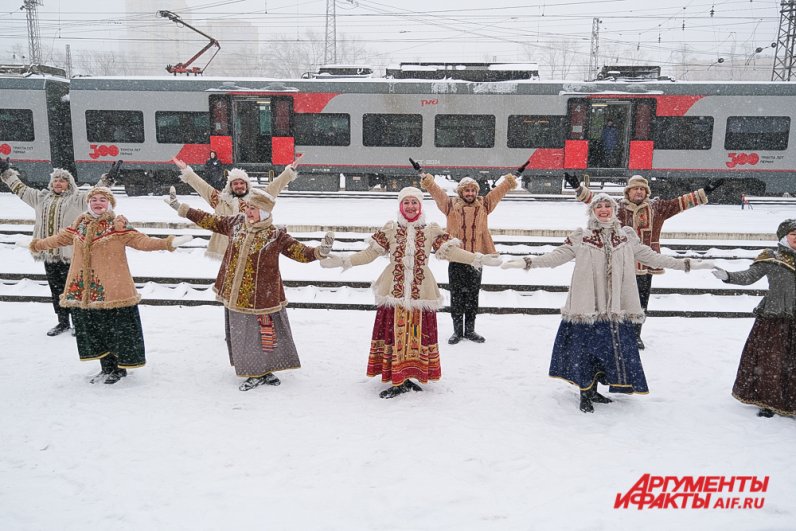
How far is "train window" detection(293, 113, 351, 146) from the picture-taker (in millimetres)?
16812

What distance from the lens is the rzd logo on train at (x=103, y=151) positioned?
56.1 feet

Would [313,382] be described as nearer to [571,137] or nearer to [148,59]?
[571,137]

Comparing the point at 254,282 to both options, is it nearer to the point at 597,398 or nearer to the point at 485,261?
the point at 485,261

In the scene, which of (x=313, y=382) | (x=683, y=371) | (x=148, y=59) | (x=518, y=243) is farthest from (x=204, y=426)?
(x=148, y=59)

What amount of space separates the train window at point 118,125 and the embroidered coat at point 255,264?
13686 mm

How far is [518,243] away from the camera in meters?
10.1

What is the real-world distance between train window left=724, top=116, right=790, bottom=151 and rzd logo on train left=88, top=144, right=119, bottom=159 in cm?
1721

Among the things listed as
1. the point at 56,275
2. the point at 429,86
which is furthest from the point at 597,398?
the point at 429,86

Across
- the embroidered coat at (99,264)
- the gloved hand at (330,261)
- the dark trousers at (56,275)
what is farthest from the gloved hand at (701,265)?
the dark trousers at (56,275)

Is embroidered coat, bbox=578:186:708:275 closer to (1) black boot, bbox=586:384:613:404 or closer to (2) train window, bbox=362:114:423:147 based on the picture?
(1) black boot, bbox=586:384:613:404

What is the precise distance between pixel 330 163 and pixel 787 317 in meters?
13.8

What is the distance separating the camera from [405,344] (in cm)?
494

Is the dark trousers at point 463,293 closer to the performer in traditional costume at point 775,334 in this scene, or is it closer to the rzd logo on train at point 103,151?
the performer in traditional costume at point 775,334

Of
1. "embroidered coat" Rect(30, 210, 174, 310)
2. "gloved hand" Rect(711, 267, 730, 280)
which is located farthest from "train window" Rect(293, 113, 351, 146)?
"gloved hand" Rect(711, 267, 730, 280)
